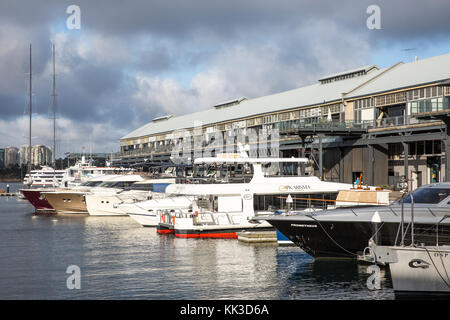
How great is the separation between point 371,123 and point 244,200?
2303cm

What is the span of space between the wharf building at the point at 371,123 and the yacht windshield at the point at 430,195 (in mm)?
18016

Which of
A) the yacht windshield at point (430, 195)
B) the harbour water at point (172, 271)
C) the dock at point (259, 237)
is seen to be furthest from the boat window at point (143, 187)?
the yacht windshield at point (430, 195)

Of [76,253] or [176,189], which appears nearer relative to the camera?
[76,253]

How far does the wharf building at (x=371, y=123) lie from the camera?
170 ft

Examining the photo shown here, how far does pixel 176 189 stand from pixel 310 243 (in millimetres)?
17025

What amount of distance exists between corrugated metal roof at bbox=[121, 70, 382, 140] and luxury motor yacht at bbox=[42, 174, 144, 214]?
911 inches

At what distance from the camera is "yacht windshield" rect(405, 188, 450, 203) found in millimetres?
25547

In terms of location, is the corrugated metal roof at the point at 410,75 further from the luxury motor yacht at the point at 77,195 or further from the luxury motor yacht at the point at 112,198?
the luxury motor yacht at the point at 77,195

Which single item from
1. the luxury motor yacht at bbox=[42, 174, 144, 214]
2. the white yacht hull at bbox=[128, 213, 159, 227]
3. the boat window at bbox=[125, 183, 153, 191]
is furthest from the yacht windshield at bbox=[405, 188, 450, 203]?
the luxury motor yacht at bbox=[42, 174, 144, 214]

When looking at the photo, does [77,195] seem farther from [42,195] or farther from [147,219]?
[147,219]

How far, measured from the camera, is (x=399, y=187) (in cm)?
5234

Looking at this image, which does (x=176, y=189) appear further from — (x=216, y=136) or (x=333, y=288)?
(x=216, y=136)

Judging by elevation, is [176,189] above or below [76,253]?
above
